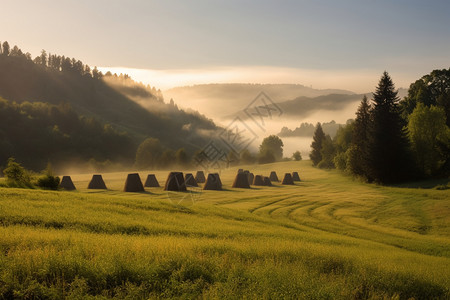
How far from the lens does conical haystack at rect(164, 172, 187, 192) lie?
47844 millimetres

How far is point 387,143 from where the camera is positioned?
55906mm

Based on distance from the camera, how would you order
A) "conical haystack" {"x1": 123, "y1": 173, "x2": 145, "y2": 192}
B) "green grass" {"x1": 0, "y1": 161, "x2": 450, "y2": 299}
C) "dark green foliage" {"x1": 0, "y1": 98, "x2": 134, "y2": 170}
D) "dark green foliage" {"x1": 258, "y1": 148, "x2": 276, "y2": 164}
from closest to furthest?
"green grass" {"x1": 0, "y1": 161, "x2": 450, "y2": 299} → "conical haystack" {"x1": 123, "y1": 173, "x2": 145, "y2": 192} → "dark green foliage" {"x1": 0, "y1": 98, "x2": 134, "y2": 170} → "dark green foliage" {"x1": 258, "y1": 148, "x2": 276, "y2": 164}

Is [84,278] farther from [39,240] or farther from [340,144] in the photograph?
[340,144]

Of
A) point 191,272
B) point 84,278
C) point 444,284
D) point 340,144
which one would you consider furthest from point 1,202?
point 340,144

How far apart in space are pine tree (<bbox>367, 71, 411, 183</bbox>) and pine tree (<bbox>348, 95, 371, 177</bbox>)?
1.54 meters

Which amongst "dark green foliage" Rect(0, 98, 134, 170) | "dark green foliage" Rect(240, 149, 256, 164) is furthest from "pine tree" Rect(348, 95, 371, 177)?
"dark green foliage" Rect(0, 98, 134, 170)

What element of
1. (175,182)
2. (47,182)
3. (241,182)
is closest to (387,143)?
(241,182)

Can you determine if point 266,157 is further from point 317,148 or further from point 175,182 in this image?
point 175,182

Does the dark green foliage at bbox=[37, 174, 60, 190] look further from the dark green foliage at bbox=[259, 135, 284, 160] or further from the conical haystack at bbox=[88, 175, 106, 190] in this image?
the dark green foliage at bbox=[259, 135, 284, 160]

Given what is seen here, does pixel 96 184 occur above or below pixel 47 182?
below

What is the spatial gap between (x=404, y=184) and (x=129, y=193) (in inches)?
1612

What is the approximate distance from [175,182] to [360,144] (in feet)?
129

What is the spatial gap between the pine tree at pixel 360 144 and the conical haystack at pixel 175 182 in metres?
31.2

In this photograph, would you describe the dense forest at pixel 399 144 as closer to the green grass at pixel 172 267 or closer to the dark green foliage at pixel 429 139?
the dark green foliage at pixel 429 139
